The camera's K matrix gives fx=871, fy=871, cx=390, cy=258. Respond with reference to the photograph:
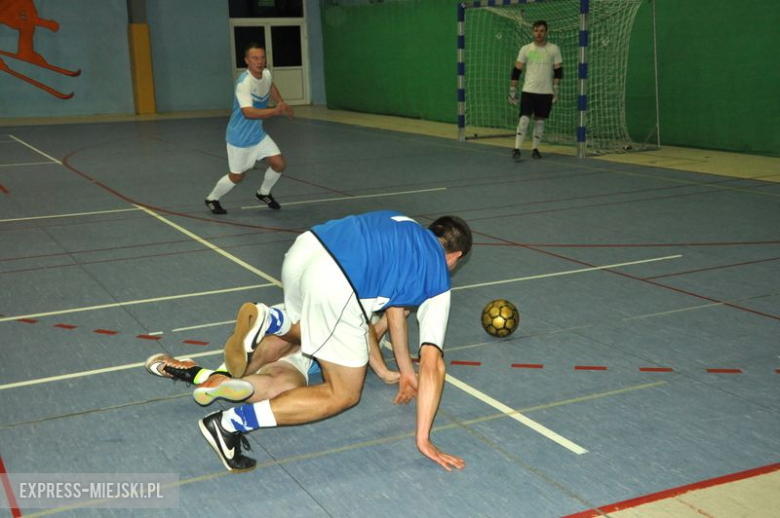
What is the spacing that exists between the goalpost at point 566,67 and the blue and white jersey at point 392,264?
33.4ft

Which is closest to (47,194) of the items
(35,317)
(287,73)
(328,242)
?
(35,317)

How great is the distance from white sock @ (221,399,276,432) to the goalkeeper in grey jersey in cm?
1052

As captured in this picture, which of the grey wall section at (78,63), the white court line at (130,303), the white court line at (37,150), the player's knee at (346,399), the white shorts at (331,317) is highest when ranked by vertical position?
the grey wall section at (78,63)

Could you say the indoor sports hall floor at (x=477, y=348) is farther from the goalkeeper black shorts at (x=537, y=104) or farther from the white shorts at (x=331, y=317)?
the goalkeeper black shorts at (x=537, y=104)

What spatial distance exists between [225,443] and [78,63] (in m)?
22.9

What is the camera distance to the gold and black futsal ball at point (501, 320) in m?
5.54

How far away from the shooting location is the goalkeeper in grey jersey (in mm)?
13477

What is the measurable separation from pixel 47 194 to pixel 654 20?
9918mm

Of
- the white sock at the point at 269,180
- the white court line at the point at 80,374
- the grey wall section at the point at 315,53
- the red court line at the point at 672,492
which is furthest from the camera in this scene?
the grey wall section at the point at 315,53

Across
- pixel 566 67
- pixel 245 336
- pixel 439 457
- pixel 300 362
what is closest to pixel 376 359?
pixel 300 362

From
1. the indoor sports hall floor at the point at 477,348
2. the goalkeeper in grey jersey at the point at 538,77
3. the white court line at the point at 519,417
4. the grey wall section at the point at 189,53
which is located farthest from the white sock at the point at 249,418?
the grey wall section at the point at 189,53

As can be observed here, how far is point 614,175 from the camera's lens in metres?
12.1

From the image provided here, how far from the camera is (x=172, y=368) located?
4.82 meters

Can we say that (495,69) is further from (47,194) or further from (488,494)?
(488,494)
